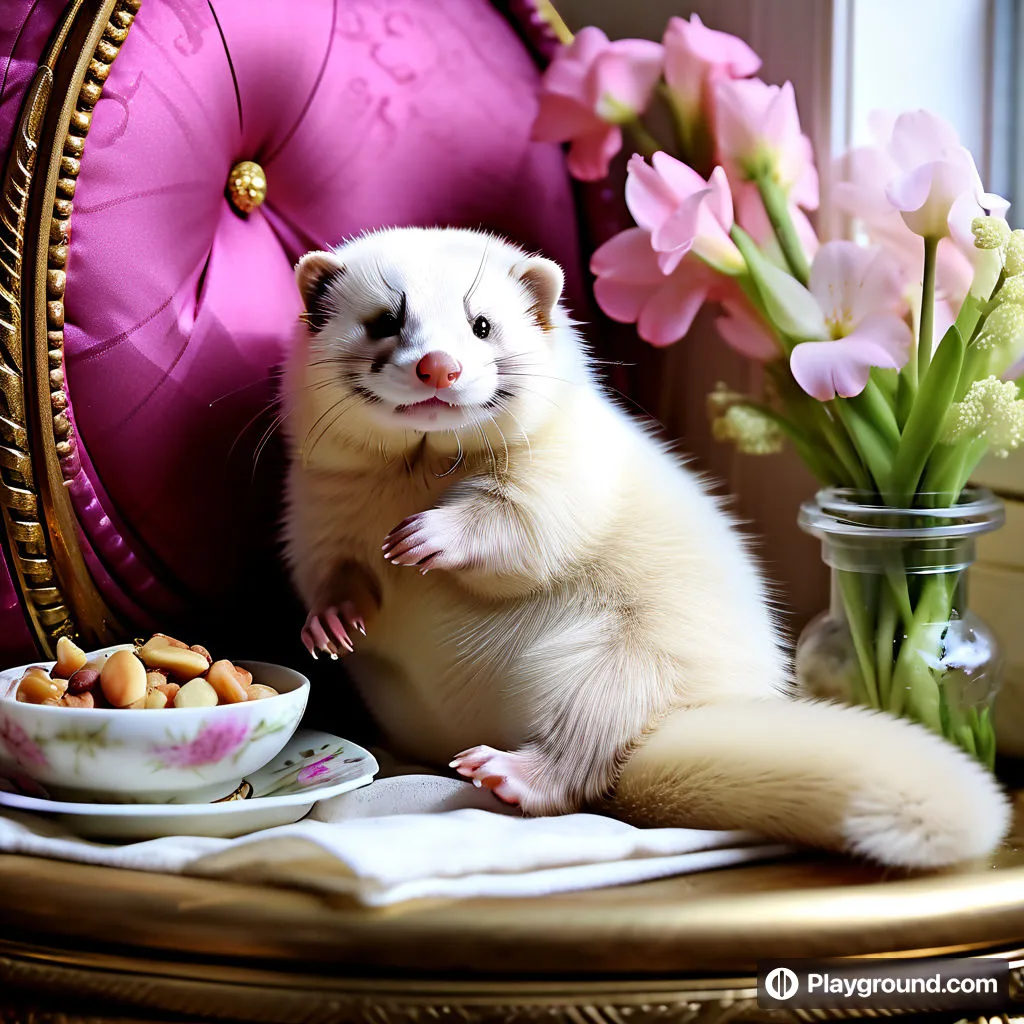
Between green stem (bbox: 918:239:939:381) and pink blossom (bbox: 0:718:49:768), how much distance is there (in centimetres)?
79

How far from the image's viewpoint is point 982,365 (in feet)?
3.11

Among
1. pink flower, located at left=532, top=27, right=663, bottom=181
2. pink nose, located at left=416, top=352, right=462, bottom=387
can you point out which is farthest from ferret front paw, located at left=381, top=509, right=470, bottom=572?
pink flower, located at left=532, top=27, right=663, bottom=181

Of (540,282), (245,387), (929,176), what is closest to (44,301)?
(245,387)

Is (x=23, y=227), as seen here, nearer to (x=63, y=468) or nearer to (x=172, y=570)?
(x=63, y=468)

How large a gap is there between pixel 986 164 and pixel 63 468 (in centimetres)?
109

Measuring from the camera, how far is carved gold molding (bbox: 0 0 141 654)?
3.05 feet

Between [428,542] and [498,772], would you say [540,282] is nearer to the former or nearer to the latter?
[428,542]

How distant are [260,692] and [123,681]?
11cm

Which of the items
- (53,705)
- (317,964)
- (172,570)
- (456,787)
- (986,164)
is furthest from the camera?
(986,164)

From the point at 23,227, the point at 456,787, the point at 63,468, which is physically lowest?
the point at 456,787

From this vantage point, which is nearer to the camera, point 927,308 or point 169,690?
point 169,690

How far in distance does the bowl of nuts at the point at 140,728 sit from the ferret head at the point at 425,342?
24 cm

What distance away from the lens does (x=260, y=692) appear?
2.73 feet

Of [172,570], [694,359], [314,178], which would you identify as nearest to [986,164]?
[694,359]
